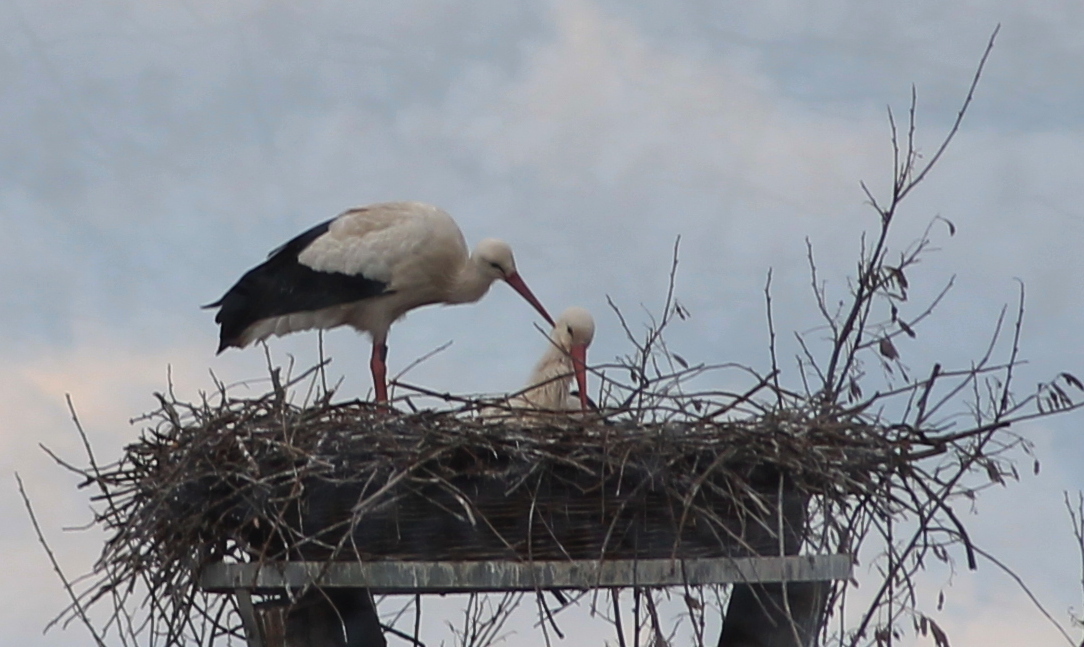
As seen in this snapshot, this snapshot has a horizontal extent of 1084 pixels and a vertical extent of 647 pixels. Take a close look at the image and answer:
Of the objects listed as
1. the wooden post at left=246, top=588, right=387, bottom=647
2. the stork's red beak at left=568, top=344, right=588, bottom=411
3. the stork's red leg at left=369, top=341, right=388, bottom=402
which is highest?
the stork's red leg at left=369, top=341, right=388, bottom=402

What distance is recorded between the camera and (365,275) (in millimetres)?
5809

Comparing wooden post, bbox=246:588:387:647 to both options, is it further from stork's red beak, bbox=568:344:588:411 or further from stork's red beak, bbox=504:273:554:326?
stork's red beak, bbox=504:273:554:326

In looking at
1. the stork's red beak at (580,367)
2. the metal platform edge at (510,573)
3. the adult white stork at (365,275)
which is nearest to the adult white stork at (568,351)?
the stork's red beak at (580,367)

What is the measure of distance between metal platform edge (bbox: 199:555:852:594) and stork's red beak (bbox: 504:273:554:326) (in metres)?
2.33

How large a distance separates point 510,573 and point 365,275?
8.09 feet

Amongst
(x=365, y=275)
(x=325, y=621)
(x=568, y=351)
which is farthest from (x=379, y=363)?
(x=325, y=621)

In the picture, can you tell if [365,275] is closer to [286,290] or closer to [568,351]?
[286,290]

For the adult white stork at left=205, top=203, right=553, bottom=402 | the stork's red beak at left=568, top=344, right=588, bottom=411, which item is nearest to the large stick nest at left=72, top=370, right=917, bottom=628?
the stork's red beak at left=568, top=344, right=588, bottom=411

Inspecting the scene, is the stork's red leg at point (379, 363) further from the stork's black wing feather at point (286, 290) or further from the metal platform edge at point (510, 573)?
the metal platform edge at point (510, 573)

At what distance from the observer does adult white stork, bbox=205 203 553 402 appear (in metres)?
5.81

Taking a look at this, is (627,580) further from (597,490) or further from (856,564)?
(856,564)

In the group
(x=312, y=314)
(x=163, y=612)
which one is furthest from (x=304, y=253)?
(x=163, y=612)

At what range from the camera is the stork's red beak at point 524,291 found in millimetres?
5859

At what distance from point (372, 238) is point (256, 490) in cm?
233
